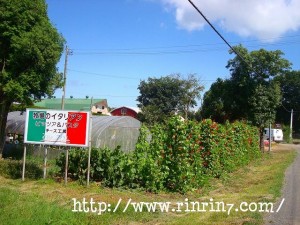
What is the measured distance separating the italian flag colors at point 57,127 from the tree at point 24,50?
3145mm

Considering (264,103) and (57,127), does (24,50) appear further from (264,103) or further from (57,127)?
(264,103)

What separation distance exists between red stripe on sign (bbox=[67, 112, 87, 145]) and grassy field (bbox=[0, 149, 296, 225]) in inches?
53.7

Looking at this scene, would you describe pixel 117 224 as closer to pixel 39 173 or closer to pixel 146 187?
pixel 146 187

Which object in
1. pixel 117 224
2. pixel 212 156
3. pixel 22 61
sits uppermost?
pixel 22 61

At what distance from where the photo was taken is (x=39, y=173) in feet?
41.9

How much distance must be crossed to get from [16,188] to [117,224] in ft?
14.9

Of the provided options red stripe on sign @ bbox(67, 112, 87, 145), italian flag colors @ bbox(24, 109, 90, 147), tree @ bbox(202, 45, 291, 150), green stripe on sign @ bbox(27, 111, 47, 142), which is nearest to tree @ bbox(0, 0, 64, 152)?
green stripe on sign @ bbox(27, 111, 47, 142)

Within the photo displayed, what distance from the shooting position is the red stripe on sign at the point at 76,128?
1170cm

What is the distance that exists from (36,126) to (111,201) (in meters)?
4.62

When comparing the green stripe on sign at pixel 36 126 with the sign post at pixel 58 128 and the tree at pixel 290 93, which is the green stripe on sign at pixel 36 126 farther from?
the tree at pixel 290 93

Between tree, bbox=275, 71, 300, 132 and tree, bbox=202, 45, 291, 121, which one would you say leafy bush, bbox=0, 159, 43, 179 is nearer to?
tree, bbox=202, 45, 291, 121

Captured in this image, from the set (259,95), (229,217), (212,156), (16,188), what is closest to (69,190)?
(16,188)

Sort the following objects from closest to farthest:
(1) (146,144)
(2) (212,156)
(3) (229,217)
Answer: (3) (229,217), (1) (146,144), (2) (212,156)

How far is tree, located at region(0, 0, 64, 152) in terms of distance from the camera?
14789 mm
